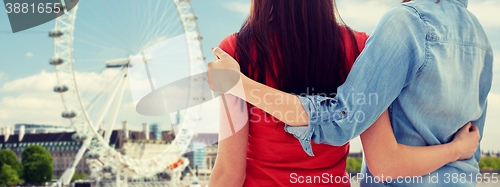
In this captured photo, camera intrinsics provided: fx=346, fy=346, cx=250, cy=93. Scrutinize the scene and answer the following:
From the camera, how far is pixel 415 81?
1.54 ft

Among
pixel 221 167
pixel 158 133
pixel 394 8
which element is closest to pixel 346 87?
pixel 394 8

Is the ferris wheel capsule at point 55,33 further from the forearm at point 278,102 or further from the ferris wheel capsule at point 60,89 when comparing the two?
the forearm at point 278,102

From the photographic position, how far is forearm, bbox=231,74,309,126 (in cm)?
48

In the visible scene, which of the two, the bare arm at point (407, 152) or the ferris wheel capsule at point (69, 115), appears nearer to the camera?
the bare arm at point (407, 152)

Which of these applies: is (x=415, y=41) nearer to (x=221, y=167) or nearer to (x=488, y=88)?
(x=488, y=88)

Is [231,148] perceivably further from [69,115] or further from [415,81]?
[69,115]

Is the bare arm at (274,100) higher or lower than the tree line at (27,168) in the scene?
higher

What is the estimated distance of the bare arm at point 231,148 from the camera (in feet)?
1.86

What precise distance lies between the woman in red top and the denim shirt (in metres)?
0.08

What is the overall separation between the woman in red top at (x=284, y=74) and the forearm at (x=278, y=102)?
6 centimetres

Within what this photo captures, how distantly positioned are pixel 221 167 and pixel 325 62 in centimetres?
25

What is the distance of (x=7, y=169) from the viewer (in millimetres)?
14477

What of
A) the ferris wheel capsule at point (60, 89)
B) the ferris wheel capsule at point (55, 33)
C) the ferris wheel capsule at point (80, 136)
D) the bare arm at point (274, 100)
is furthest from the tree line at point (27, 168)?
the bare arm at point (274, 100)

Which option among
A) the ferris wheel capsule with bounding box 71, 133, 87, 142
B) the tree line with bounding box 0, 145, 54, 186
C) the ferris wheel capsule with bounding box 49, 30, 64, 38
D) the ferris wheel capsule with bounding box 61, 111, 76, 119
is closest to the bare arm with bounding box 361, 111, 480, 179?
the ferris wheel capsule with bounding box 49, 30, 64, 38
